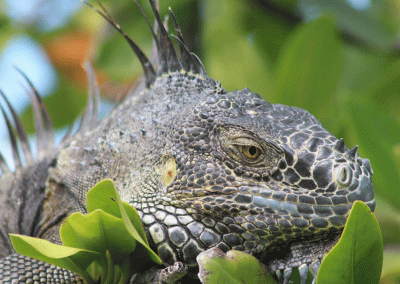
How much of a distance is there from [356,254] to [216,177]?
2.83 feet

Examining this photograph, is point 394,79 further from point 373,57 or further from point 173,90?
point 173,90

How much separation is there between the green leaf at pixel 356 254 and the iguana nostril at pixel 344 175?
404 millimetres

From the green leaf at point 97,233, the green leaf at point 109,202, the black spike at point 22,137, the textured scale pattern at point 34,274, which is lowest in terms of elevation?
the textured scale pattern at point 34,274

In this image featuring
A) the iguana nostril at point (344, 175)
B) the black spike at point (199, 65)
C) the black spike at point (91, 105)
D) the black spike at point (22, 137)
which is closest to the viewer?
the iguana nostril at point (344, 175)

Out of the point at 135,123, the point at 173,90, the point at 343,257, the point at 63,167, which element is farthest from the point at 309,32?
the point at 343,257

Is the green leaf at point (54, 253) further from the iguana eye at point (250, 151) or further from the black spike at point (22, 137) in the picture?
the black spike at point (22, 137)

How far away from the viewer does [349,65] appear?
17.3 feet

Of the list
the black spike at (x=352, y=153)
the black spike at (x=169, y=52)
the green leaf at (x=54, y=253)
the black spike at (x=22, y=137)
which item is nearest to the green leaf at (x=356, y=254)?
the black spike at (x=352, y=153)

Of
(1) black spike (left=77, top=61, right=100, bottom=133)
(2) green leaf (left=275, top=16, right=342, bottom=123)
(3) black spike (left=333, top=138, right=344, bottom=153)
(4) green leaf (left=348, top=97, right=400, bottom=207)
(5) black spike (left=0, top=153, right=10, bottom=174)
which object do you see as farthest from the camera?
(2) green leaf (left=275, top=16, right=342, bottom=123)

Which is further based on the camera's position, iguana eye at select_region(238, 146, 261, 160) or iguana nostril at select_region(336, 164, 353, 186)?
iguana eye at select_region(238, 146, 261, 160)

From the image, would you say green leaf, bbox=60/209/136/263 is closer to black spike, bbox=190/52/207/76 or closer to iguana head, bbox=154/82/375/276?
iguana head, bbox=154/82/375/276

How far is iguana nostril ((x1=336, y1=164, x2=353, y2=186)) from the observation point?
2320 millimetres

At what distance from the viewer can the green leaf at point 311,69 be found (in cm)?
430

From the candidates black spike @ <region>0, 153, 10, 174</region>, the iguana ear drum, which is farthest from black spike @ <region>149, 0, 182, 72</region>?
black spike @ <region>0, 153, 10, 174</region>
